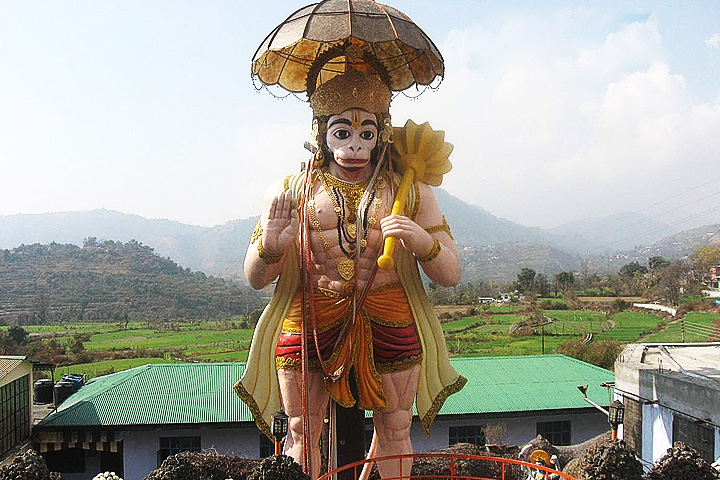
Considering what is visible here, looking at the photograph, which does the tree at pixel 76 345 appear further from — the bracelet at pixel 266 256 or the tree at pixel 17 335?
the bracelet at pixel 266 256

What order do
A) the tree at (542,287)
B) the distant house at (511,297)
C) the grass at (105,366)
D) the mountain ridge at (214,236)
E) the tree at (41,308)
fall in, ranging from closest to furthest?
the grass at (105,366) < the distant house at (511,297) < the tree at (542,287) < the tree at (41,308) < the mountain ridge at (214,236)

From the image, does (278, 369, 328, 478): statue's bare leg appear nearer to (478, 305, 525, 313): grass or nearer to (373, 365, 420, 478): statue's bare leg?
(373, 365, 420, 478): statue's bare leg

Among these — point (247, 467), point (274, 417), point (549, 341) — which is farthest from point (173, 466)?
point (549, 341)

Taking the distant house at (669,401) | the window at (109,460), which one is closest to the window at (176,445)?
the window at (109,460)

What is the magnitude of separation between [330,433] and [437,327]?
920 millimetres

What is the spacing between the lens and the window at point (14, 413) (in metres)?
9.91

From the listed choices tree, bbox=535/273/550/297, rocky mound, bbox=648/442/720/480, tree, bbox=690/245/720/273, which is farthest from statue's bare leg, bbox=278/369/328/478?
tree, bbox=690/245/720/273

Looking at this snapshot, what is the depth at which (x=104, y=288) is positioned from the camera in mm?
49469

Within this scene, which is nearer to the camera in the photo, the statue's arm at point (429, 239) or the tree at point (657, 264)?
the statue's arm at point (429, 239)

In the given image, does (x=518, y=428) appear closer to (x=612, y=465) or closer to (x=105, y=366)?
(x=612, y=465)

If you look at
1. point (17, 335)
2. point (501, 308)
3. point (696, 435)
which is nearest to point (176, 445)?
point (696, 435)

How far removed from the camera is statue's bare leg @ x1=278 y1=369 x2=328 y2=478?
381cm

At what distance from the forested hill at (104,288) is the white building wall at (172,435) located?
34355mm

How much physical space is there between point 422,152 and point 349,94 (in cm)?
57
